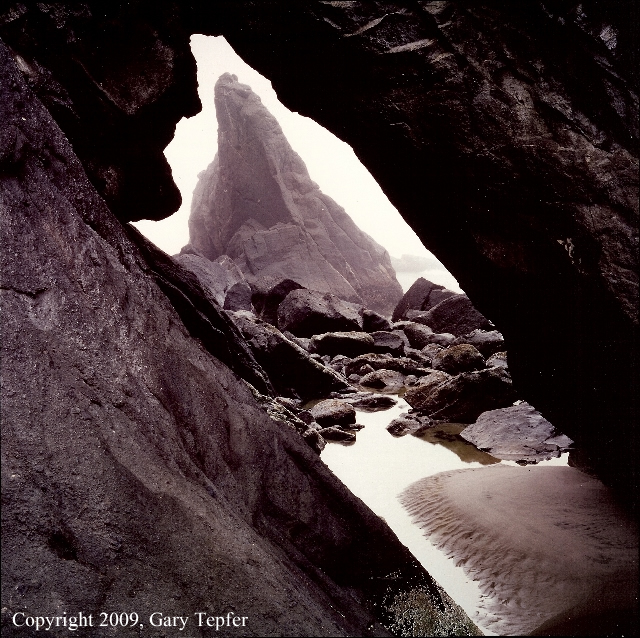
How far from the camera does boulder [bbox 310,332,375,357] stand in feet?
43.7

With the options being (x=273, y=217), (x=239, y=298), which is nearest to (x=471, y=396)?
(x=239, y=298)

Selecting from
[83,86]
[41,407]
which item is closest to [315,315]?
[83,86]

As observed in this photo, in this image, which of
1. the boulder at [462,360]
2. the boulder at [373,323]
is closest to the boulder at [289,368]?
the boulder at [462,360]

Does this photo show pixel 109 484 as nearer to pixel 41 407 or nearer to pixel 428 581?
pixel 41 407

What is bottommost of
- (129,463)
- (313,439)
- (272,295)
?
(313,439)

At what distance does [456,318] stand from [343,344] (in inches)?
229

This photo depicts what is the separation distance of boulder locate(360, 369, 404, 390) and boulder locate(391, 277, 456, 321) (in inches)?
428

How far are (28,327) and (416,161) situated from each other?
261cm

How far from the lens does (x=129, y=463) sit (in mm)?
1970

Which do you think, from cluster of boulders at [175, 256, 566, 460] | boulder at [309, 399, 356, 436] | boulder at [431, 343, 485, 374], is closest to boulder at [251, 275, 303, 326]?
cluster of boulders at [175, 256, 566, 460]

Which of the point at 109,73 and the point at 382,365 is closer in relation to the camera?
the point at 109,73

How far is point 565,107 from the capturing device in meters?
2.61

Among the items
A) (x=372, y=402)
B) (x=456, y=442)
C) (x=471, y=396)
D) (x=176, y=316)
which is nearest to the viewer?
(x=176, y=316)

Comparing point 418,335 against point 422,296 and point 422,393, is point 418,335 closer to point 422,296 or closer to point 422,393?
point 422,296
